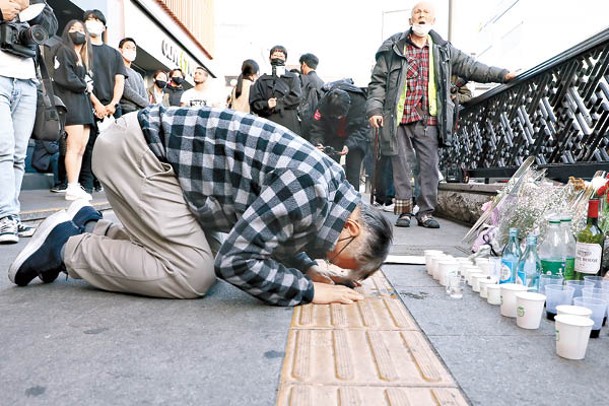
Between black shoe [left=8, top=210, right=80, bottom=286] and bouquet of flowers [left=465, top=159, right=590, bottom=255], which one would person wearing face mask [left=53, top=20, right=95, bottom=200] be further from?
bouquet of flowers [left=465, top=159, right=590, bottom=255]

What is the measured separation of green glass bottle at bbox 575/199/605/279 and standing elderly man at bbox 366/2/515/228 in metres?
2.31

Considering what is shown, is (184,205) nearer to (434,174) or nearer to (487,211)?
(487,211)

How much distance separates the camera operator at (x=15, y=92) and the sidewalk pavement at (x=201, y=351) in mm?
1250

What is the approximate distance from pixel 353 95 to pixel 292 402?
206 inches

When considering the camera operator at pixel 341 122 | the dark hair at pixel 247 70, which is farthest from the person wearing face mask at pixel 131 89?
the camera operator at pixel 341 122

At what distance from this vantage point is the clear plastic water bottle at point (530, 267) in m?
2.03

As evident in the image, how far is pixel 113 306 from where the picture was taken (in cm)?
178

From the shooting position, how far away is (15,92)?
9.76 feet

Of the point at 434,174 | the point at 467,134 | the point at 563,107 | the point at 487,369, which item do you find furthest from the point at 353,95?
the point at 487,369

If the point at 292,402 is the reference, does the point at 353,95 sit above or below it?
above

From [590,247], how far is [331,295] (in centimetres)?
103

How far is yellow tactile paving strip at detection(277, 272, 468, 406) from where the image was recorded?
1079 millimetres

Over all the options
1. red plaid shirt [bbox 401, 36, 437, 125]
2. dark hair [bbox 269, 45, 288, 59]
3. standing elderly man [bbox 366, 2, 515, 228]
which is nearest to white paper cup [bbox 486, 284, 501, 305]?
standing elderly man [bbox 366, 2, 515, 228]

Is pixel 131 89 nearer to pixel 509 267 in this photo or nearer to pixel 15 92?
pixel 15 92
